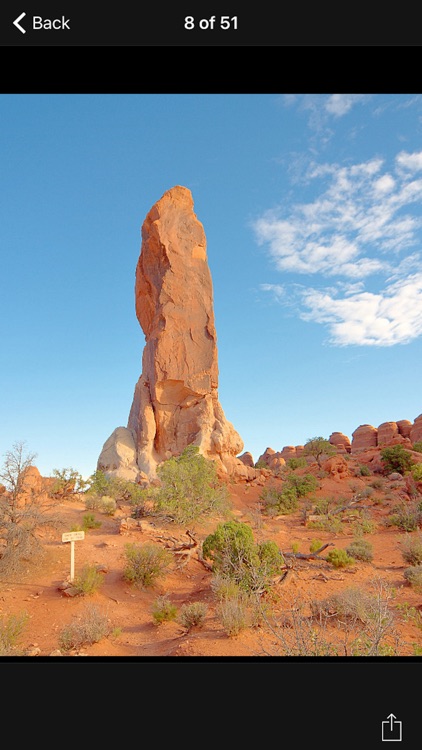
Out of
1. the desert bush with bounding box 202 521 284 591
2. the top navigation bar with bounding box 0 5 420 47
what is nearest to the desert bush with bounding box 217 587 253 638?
the desert bush with bounding box 202 521 284 591

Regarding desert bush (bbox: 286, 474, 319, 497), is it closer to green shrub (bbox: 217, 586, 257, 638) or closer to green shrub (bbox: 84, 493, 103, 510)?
green shrub (bbox: 84, 493, 103, 510)

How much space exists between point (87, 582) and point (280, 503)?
1157 cm

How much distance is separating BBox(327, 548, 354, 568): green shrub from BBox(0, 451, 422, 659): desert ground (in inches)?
3.8

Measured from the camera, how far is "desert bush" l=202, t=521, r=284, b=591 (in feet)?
20.9

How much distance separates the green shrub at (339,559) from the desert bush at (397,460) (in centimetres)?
1780

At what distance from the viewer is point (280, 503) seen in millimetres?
17203

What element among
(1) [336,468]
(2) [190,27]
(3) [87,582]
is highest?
(2) [190,27]

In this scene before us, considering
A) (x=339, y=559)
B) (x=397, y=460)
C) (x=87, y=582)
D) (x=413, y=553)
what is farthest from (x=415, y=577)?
(x=397, y=460)

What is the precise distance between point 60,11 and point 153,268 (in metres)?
25.1

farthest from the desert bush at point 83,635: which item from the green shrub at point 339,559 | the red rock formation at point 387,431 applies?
the red rock formation at point 387,431

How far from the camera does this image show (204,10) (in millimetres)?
1376

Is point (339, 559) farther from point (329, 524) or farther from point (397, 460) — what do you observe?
point (397, 460)
